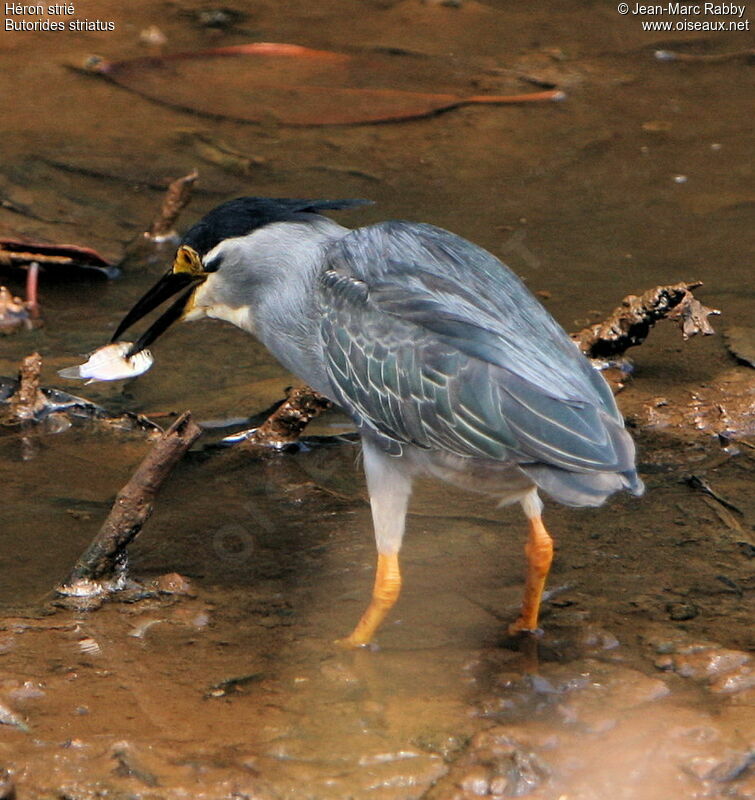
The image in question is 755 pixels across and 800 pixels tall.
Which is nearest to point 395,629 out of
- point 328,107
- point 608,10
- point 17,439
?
point 17,439

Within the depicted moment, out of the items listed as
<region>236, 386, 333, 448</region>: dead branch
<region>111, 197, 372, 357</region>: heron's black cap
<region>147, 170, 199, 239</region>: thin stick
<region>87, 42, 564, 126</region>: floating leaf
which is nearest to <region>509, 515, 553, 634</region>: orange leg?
<region>236, 386, 333, 448</region>: dead branch

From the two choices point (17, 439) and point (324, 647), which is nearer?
point (324, 647)

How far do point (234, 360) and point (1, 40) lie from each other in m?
5.00

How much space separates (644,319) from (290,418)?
163 centimetres

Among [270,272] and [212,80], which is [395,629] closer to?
[270,272]

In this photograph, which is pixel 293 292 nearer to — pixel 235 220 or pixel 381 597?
pixel 235 220

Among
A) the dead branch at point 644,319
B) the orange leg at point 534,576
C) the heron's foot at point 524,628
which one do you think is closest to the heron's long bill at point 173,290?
the orange leg at point 534,576

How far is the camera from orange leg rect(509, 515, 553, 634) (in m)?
4.07

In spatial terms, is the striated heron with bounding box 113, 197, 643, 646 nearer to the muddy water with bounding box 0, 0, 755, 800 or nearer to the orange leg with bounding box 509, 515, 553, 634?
the orange leg with bounding box 509, 515, 553, 634

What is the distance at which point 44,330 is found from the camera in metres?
6.16

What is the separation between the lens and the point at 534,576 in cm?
409

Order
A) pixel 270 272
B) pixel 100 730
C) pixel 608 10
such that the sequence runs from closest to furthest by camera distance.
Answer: pixel 100 730 → pixel 270 272 → pixel 608 10

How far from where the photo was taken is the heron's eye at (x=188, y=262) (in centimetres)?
453

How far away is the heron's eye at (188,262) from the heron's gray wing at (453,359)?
519 mm
